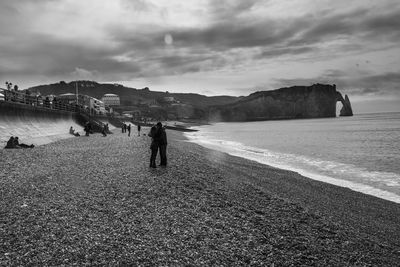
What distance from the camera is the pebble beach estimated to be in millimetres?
6730

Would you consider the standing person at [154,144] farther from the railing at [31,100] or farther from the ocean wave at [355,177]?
the railing at [31,100]

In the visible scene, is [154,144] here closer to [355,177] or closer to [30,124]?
[355,177]

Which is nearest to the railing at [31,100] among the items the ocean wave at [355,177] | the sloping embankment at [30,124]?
the sloping embankment at [30,124]

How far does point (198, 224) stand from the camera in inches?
336

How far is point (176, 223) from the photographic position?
8.45m

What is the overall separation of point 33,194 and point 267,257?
7.37m

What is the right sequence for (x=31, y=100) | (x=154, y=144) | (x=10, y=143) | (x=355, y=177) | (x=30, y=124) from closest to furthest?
(x=154, y=144) < (x=355, y=177) < (x=10, y=143) < (x=30, y=124) < (x=31, y=100)

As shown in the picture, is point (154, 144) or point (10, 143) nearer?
point (154, 144)

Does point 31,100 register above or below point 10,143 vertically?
above

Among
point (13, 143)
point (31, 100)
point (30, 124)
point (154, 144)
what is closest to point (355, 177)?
point (154, 144)

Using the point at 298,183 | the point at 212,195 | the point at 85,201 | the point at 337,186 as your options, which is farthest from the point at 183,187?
the point at 337,186

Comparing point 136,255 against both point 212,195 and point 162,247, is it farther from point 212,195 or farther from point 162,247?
point 212,195

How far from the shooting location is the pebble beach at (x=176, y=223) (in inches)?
265

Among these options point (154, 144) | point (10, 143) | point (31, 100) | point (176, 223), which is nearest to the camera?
point (176, 223)
